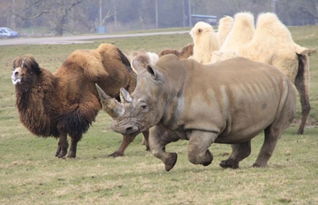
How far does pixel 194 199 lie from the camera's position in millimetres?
9289

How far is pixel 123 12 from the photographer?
3585 inches

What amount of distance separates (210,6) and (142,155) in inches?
2881

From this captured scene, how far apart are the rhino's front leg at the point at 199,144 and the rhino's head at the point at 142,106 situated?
449 millimetres

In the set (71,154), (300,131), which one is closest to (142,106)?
(71,154)

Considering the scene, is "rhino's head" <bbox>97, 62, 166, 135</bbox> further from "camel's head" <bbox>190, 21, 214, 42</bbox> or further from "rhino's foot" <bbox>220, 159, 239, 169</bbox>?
"camel's head" <bbox>190, 21, 214, 42</bbox>

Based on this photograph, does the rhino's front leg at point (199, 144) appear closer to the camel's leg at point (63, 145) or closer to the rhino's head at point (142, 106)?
the rhino's head at point (142, 106)

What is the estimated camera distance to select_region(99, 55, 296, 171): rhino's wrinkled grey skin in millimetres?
10711

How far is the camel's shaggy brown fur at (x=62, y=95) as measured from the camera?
→ 49.5 feet

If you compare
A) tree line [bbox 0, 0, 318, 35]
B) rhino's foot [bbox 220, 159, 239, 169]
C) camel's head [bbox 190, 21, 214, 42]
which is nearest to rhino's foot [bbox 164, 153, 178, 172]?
rhino's foot [bbox 220, 159, 239, 169]

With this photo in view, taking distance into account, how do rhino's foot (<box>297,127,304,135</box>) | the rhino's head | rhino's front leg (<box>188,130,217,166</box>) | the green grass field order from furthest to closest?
rhino's foot (<box>297,127,304,135</box>), rhino's front leg (<box>188,130,217,166</box>), the rhino's head, the green grass field

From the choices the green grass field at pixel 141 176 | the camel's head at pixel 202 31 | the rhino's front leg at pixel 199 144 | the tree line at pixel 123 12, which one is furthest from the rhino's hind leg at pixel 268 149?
the tree line at pixel 123 12

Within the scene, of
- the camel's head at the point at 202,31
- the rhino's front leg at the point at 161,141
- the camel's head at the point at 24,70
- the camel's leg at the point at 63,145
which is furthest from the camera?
the camel's head at the point at 202,31

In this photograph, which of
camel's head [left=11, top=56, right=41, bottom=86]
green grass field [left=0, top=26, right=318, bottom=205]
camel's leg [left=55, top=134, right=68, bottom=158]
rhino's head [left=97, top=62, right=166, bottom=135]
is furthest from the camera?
camel's leg [left=55, top=134, right=68, bottom=158]

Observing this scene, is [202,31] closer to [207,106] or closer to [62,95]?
[62,95]
